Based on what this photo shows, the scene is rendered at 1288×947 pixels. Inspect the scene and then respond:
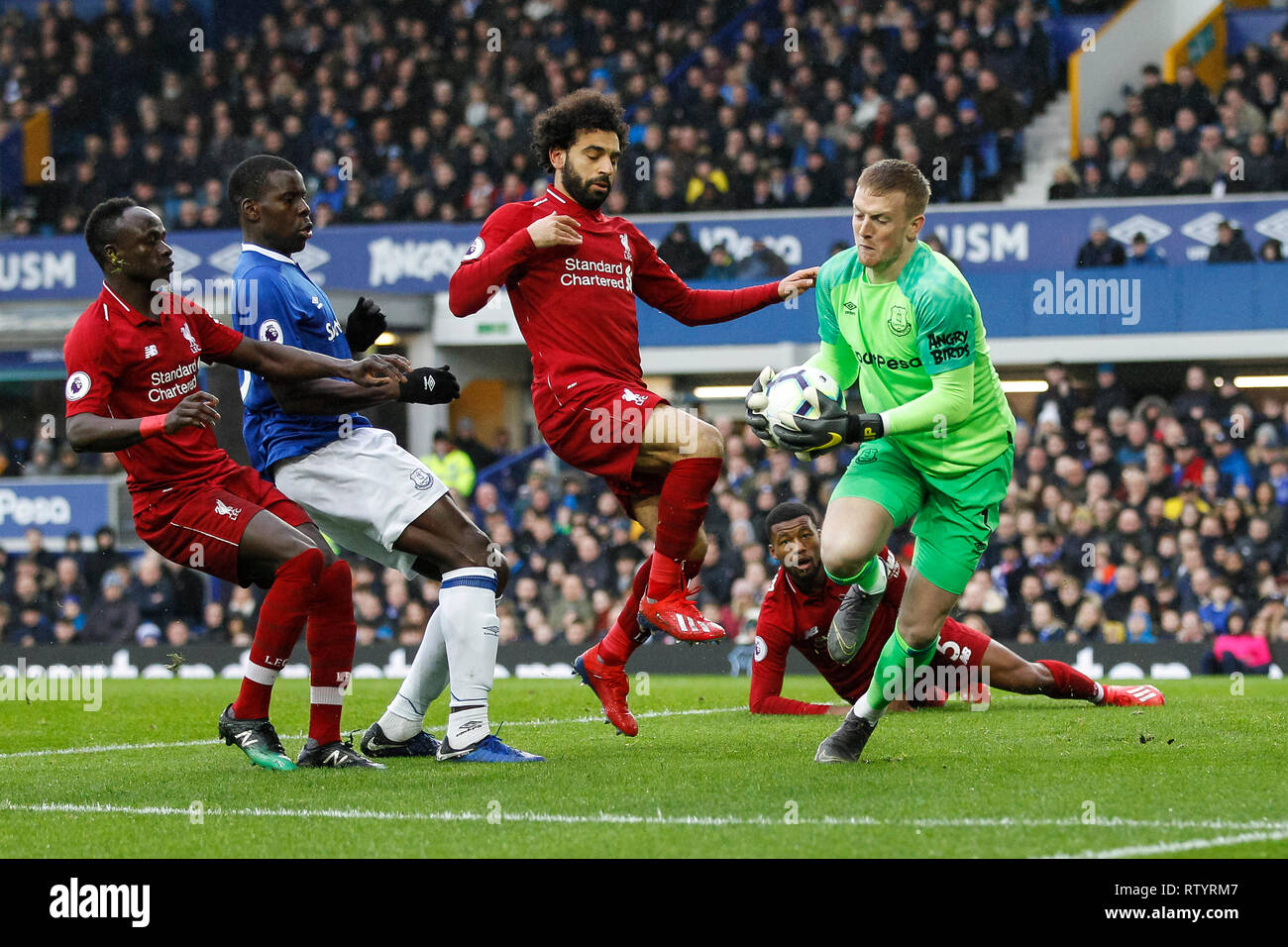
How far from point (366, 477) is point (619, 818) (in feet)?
7.06

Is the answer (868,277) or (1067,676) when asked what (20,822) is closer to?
(868,277)

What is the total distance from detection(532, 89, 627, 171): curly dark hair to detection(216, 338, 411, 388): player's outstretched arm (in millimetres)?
1215

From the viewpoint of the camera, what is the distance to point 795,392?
6059 mm

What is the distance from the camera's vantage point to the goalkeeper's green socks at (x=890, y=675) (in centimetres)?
607

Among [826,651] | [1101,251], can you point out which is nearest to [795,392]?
[826,651]

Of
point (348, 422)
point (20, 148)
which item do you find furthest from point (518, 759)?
point (20, 148)

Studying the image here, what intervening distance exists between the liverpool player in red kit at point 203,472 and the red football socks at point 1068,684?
3733 mm

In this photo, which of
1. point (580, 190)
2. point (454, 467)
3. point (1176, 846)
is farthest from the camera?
point (454, 467)

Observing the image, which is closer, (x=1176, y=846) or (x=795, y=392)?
(x=1176, y=846)

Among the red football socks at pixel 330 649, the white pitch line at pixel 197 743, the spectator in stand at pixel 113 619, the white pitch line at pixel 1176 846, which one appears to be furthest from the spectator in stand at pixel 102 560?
the white pitch line at pixel 1176 846

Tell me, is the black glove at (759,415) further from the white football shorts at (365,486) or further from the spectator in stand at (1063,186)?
the spectator in stand at (1063,186)

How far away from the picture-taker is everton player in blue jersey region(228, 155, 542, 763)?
6.41m

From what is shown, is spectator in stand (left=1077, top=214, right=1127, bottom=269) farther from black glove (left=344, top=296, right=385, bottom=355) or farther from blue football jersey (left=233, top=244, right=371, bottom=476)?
blue football jersey (left=233, top=244, right=371, bottom=476)

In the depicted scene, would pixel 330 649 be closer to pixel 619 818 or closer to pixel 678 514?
pixel 678 514
